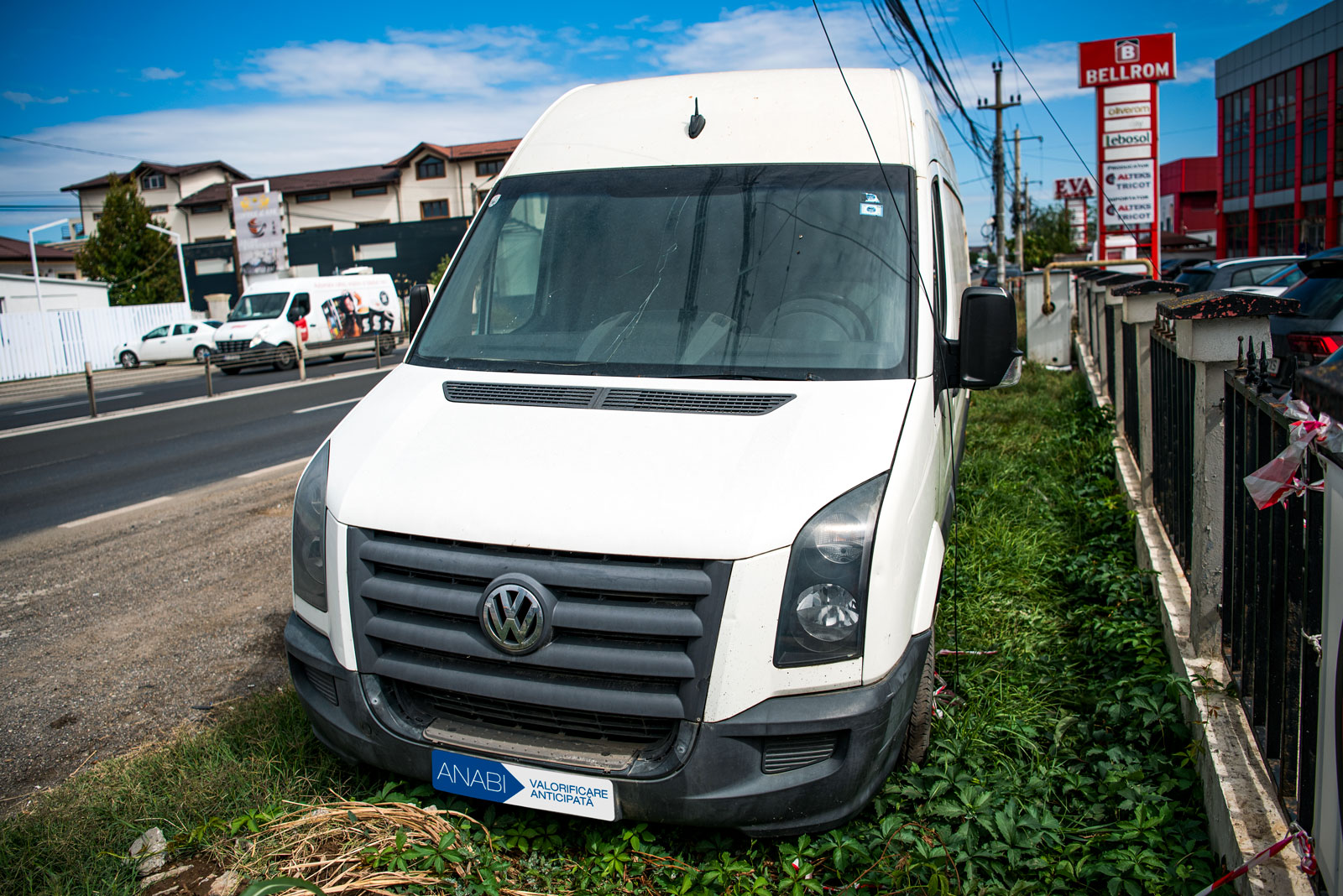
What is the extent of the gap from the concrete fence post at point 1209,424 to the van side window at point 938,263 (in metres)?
0.82

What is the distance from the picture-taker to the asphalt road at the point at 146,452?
9.03 meters

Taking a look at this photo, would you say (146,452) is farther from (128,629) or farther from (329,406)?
(128,629)

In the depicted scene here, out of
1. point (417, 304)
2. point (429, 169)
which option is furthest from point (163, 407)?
point (429, 169)

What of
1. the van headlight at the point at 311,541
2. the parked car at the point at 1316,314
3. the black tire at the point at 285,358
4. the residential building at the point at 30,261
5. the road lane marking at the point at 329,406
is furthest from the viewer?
the residential building at the point at 30,261

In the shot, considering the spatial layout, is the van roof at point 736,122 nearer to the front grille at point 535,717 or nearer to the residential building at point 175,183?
the front grille at point 535,717

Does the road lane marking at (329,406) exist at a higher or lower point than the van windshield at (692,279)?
lower

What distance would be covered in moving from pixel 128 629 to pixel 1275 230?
49.6 m

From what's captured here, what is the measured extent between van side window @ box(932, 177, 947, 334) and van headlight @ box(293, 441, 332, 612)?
2271 mm

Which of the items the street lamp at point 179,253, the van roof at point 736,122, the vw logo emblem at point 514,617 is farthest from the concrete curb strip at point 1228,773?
the street lamp at point 179,253

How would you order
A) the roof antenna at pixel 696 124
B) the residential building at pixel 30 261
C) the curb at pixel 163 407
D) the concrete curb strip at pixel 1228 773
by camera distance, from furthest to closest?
the residential building at pixel 30 261 → the curb at pixel 163 407 → the roof antenna at pixel 696 124 → the concrete curb strip at pixel 1228 773

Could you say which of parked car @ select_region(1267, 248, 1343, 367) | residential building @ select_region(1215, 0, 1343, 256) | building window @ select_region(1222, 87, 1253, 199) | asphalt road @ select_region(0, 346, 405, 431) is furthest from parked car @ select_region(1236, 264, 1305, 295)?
building window @ select_region(1222, 87, 1253, 199)

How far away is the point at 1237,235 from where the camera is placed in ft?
156

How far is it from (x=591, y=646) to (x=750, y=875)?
864 mm

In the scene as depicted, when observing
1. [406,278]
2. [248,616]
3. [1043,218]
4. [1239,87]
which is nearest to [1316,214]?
[1239,87]
